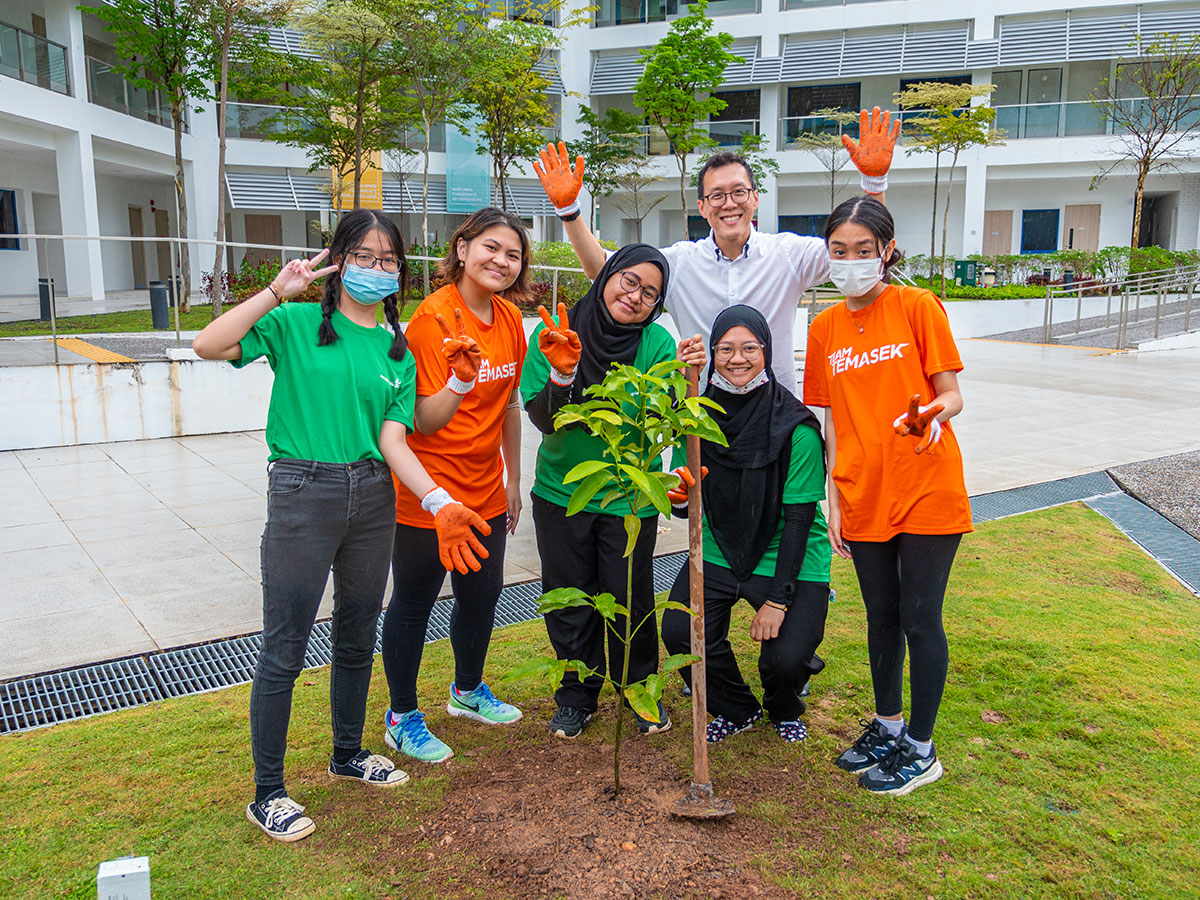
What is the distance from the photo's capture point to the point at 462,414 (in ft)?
10.0

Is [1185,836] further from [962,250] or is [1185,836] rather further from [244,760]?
[962,250]

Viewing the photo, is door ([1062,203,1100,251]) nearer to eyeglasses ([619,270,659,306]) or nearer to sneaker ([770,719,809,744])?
sneaker ([770,719,809,744])

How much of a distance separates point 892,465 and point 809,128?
29780mm

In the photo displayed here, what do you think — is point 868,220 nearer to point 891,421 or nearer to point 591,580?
point 891,421

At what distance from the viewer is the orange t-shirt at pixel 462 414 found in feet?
9.95

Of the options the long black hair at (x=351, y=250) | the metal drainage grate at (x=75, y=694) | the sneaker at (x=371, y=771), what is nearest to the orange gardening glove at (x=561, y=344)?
the long black hair at (x=351, y=250)

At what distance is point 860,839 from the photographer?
8.80 ft

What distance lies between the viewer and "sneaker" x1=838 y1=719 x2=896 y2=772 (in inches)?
120

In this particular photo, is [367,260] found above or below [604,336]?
above

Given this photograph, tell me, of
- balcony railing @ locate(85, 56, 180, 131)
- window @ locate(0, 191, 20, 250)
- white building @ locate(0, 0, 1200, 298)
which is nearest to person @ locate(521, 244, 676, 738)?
balcony railing @ locate(85, 56, 180, 131)

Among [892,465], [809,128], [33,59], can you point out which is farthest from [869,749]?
[809,128]

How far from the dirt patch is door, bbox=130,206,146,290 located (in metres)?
24.5

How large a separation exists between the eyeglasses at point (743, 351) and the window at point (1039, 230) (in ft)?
99.2

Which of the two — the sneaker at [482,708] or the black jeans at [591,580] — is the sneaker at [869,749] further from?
the sneaker at [482,708]
